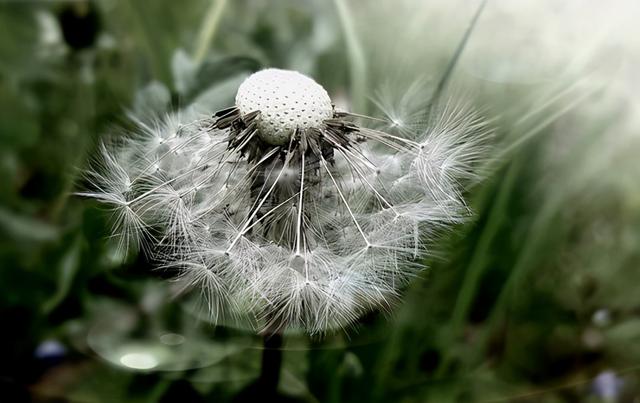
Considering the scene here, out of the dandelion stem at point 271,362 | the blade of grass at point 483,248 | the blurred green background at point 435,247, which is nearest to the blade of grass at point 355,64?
the blurred green background at point 435,247

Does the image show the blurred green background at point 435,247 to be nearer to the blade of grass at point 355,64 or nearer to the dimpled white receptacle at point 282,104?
the blade of grass at point 355,64

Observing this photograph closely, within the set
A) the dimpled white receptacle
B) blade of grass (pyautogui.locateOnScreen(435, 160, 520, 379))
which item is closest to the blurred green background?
blade of grass (pyautogui.locateOnScreen(435, 160, 520, 379))

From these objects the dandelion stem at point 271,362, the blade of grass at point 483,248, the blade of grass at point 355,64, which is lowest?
the dandelion stem at point 271,362

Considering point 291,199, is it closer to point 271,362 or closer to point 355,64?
point 271,362

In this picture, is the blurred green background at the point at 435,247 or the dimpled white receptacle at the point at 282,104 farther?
the blurred green background at the point at 435,247

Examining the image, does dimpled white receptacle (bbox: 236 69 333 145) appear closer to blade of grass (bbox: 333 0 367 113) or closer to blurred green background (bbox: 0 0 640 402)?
blurred green background (bbox: 0 0 640 402)

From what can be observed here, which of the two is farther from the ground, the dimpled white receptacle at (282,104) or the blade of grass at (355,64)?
the blade of grass at (355,64)
